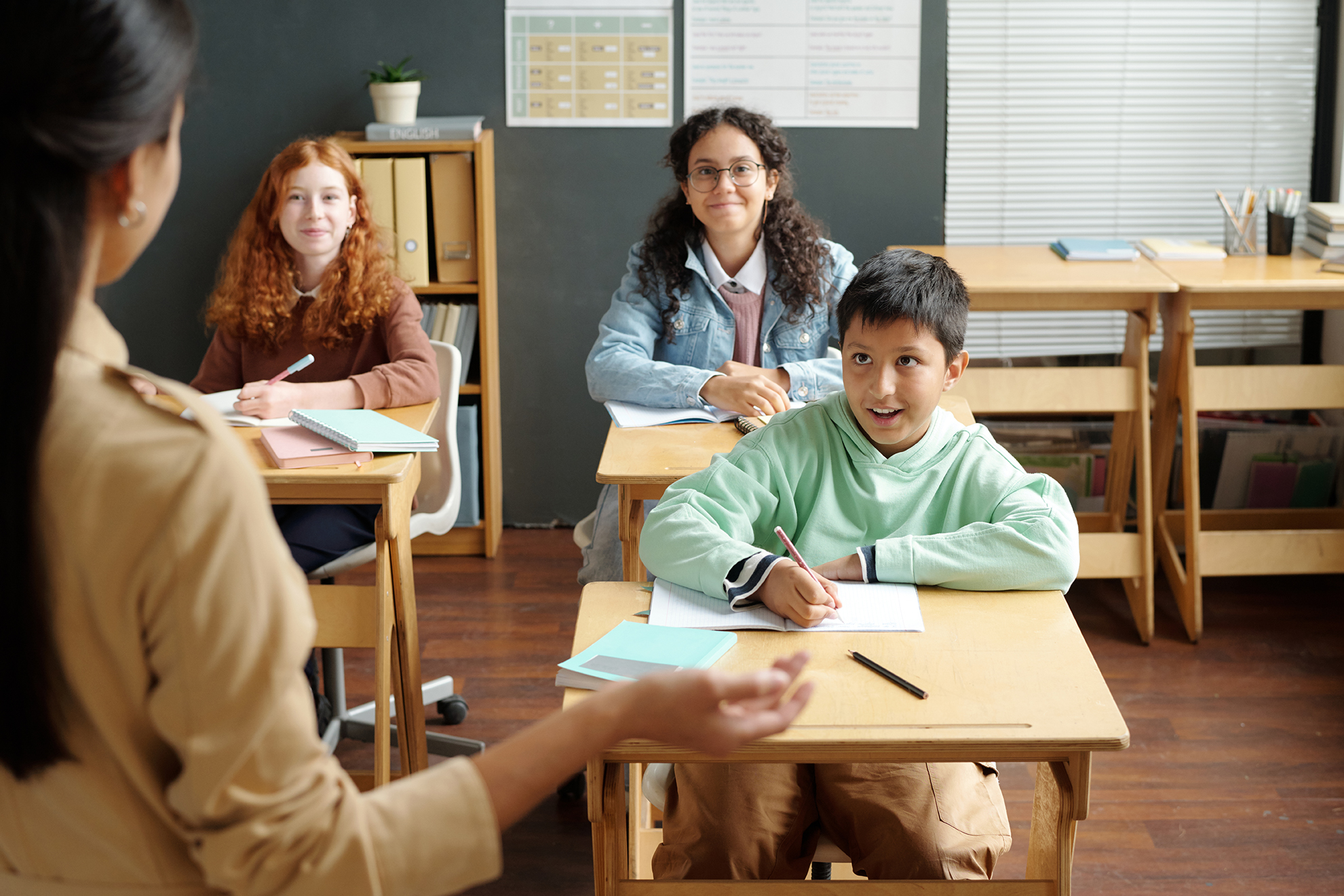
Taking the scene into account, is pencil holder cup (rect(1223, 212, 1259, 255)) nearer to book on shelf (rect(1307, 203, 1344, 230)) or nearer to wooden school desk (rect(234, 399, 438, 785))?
book on shelf (rect(1307, 203, 1344, 230))

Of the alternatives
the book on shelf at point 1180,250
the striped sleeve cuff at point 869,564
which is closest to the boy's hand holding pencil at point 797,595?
the striped sleeve cuff at point 869,564

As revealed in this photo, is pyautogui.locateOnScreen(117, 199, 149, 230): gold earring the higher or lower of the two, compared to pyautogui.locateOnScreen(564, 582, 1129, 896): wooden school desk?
higher

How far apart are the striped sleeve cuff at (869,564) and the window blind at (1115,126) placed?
2314mm

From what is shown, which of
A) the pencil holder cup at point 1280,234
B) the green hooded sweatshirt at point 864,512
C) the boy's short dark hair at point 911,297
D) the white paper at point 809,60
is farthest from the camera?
the white paper at point 809,60

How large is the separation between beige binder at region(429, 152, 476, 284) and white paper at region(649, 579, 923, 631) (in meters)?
2.21

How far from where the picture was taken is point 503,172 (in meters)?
3.72

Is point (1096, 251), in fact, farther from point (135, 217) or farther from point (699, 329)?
point (135, 217)

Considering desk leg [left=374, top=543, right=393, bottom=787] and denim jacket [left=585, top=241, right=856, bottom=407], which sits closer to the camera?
desk leg [left=374, top=543, right=393, bottom=787]

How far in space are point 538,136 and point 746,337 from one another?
1.38 metres

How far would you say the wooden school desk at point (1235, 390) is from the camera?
3045mm

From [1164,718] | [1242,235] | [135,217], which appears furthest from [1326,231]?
[135,217]

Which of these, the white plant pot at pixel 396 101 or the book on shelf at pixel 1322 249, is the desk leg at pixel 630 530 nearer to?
the white plant pot at pixel 396 101

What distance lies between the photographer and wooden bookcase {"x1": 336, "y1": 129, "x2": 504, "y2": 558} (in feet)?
11.3

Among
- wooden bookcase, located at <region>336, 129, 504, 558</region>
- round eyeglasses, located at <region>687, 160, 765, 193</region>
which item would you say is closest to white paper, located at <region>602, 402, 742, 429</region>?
round eyeglasses, located at <region>687, 160, 765, 193</region>
